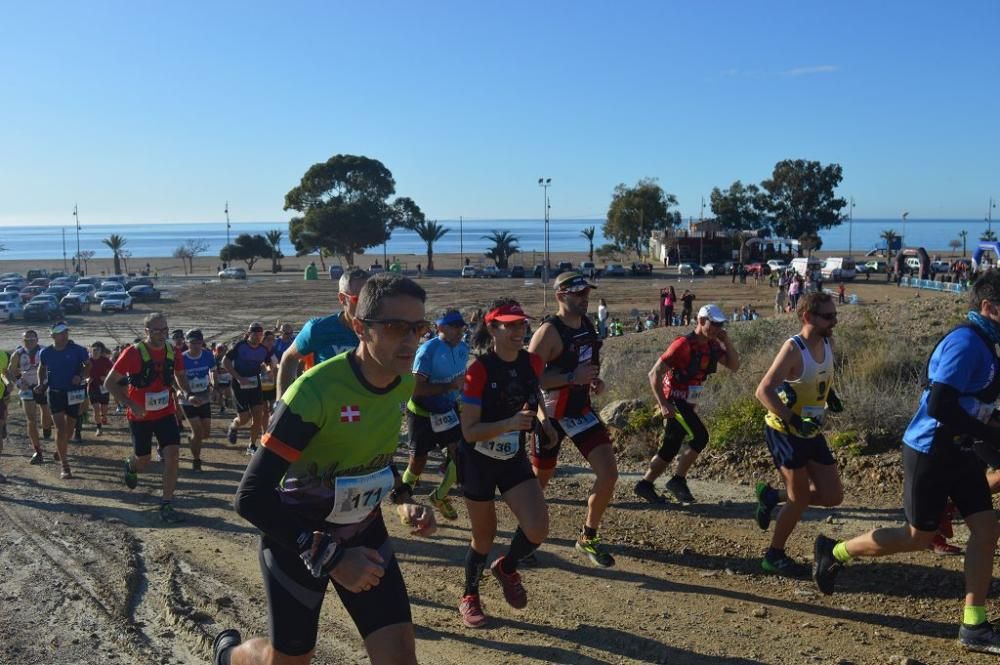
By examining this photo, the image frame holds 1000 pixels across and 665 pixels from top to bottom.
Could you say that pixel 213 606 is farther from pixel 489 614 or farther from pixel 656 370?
pixel 656 370

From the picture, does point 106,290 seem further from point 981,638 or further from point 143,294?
point 981,638

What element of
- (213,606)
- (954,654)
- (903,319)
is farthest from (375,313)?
(903,319)

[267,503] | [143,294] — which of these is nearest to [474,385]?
[267,503]

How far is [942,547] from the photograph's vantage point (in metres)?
6.11

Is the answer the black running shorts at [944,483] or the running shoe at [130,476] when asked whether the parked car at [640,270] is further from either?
the black running shorts at [944,483]

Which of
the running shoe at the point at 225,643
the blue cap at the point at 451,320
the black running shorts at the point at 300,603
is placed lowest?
the running shoe at the point at 225,643

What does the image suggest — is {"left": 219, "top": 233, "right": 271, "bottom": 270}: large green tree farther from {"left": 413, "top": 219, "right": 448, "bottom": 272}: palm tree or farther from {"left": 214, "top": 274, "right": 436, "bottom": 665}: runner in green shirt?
{"left": 214, "top": 274, "right": 436, "bottom": 665}: runner in green shirt

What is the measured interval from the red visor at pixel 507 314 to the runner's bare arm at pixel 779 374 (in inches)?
69.2

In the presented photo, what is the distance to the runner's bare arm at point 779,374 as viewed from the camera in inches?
226

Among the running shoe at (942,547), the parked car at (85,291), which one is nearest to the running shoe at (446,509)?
the running shoe at (942,547)

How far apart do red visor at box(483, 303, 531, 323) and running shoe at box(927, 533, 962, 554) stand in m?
3.51

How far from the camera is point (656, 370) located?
7438 mm

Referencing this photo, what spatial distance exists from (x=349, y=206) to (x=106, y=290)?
36607 millimetres

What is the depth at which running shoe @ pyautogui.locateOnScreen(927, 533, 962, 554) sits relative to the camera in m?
6.09
